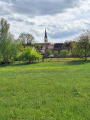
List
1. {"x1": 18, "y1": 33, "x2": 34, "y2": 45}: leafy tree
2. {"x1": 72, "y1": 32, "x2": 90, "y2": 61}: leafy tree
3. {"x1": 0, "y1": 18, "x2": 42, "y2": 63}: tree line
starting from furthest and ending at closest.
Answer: {"x1": 18, "y1": 33, "x2": 34, "y2": 45}: leafy tree < {"x1": 0, "y1": 18, "x2": 42, "y2": 63}: tree line < {"x1": 72, "y1": 32, "x2": 90, "y2": 61}: leafy tree

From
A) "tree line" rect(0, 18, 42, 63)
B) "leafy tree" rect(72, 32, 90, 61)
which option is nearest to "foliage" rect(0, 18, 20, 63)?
"tree line" rect(0, 18, 42, 63)

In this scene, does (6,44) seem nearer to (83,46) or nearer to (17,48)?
(17,48)

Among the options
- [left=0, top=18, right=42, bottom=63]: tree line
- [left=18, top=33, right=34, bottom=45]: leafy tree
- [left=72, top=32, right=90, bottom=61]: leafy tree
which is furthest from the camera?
[left=18, top=33, right=34, bottom=45]: leafy tree

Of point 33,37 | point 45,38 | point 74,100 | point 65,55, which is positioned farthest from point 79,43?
point 45,38

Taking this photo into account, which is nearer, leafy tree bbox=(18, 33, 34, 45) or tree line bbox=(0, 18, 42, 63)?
tree line bbox=(0, 18, 42, 63)

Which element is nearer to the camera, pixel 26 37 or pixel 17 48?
pixel 17 48

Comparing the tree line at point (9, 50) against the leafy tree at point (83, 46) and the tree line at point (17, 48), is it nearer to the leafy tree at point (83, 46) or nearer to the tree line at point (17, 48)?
the tree line at point (17, 48)

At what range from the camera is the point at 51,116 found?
18.8ft

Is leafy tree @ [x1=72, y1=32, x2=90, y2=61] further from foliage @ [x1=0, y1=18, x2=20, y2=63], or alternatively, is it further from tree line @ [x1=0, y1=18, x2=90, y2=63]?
foliage @ [x1=0, y1=18, x2=20, y2=63]

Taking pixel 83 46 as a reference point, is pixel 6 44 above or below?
above

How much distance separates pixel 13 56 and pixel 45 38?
70159 millimetres

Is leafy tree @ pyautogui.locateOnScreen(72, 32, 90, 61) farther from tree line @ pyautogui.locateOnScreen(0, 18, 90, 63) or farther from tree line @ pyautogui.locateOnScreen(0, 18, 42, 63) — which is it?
tree line @ pyautogui.locateOnScreen(0, 18, 42, 63)

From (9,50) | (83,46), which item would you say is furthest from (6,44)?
(83,46)

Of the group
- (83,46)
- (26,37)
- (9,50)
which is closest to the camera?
(83,46)
